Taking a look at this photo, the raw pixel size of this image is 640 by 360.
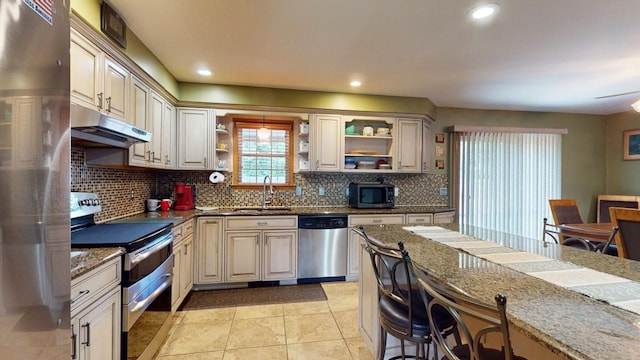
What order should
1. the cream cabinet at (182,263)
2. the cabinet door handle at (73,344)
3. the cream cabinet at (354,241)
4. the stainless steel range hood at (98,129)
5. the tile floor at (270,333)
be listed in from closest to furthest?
1. the cabinet door handle at (73,344)
2. the stainless steel range hood at (98,129)
3. the tile floor at (270,333)
4. the cream cabinet at (182,263)
5. the cream cabinet at (354,241)

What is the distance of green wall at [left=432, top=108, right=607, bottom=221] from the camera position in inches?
186

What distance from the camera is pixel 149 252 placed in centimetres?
193

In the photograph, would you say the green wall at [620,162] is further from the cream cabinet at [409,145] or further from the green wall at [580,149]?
the cream cabinet at [409,145]

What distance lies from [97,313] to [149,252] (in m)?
0.53

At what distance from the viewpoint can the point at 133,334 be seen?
1761 mm

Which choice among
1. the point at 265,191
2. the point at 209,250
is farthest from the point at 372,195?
the point at 209,250

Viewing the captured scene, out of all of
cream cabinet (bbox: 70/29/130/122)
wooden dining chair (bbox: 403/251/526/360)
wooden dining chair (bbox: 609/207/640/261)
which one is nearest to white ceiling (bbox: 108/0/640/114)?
cream cabinet (bbox: 70/29/130/122)

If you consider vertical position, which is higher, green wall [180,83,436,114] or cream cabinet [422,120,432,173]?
green wall [180,83,436,114]

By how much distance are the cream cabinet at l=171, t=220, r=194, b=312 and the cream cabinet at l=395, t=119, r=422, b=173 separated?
2.76 meters

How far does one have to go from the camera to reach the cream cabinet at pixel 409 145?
13.4 ft

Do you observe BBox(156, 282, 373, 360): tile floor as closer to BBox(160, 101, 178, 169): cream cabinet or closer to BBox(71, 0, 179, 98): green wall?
BBox(160, 101, 178, 169): cream cabinet

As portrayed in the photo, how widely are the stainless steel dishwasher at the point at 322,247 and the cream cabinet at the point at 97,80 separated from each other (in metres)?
2.11

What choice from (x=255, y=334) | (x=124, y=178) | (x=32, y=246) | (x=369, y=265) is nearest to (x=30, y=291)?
(x=32, y=246)

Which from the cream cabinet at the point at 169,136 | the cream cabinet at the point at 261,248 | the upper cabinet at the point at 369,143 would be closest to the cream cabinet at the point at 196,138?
the cream cabinet at the point at 169,136
